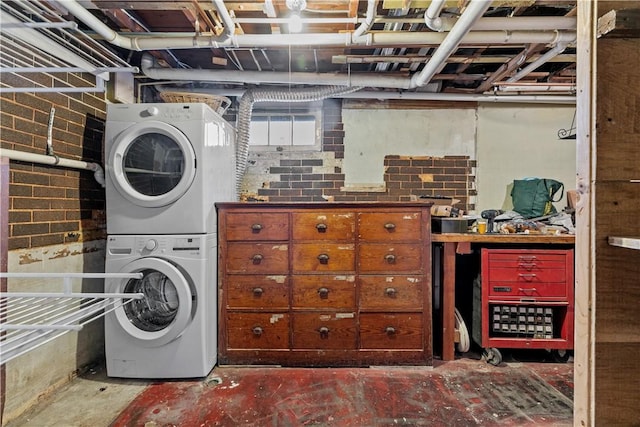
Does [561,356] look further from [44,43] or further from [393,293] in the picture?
[44,43]

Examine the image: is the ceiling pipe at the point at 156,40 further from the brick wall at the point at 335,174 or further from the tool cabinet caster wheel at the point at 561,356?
the tool cabinet caster wheel at the point at 561,356

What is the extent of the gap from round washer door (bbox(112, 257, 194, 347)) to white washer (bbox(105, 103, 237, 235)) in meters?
0.24

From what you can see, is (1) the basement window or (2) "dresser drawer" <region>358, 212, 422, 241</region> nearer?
(2) "dresser drawer" <region>358, 212, 422, 241</region>

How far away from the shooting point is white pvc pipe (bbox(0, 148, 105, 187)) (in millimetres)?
1579

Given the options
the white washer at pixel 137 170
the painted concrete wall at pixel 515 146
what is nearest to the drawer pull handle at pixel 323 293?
the white washer at pixel 137 170

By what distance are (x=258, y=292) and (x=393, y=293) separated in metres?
0.92

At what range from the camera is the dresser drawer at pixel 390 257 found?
2125 mm

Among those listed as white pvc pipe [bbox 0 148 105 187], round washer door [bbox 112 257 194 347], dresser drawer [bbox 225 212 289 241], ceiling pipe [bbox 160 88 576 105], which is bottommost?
round washer door [bbox 112 257 194 347]

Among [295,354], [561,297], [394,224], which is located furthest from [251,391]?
Answer: [561,297]


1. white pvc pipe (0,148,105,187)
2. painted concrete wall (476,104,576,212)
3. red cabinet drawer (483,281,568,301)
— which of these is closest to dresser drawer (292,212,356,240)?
red cabinet drawer (483,281,568,301)

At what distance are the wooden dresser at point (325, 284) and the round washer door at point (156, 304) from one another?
0.27 meters

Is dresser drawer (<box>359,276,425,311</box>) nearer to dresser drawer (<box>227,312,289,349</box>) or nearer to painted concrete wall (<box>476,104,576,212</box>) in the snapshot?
dresser drawer (<box>227,312,289,349</box>)

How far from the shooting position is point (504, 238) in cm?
214

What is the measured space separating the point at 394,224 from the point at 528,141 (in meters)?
1.90
